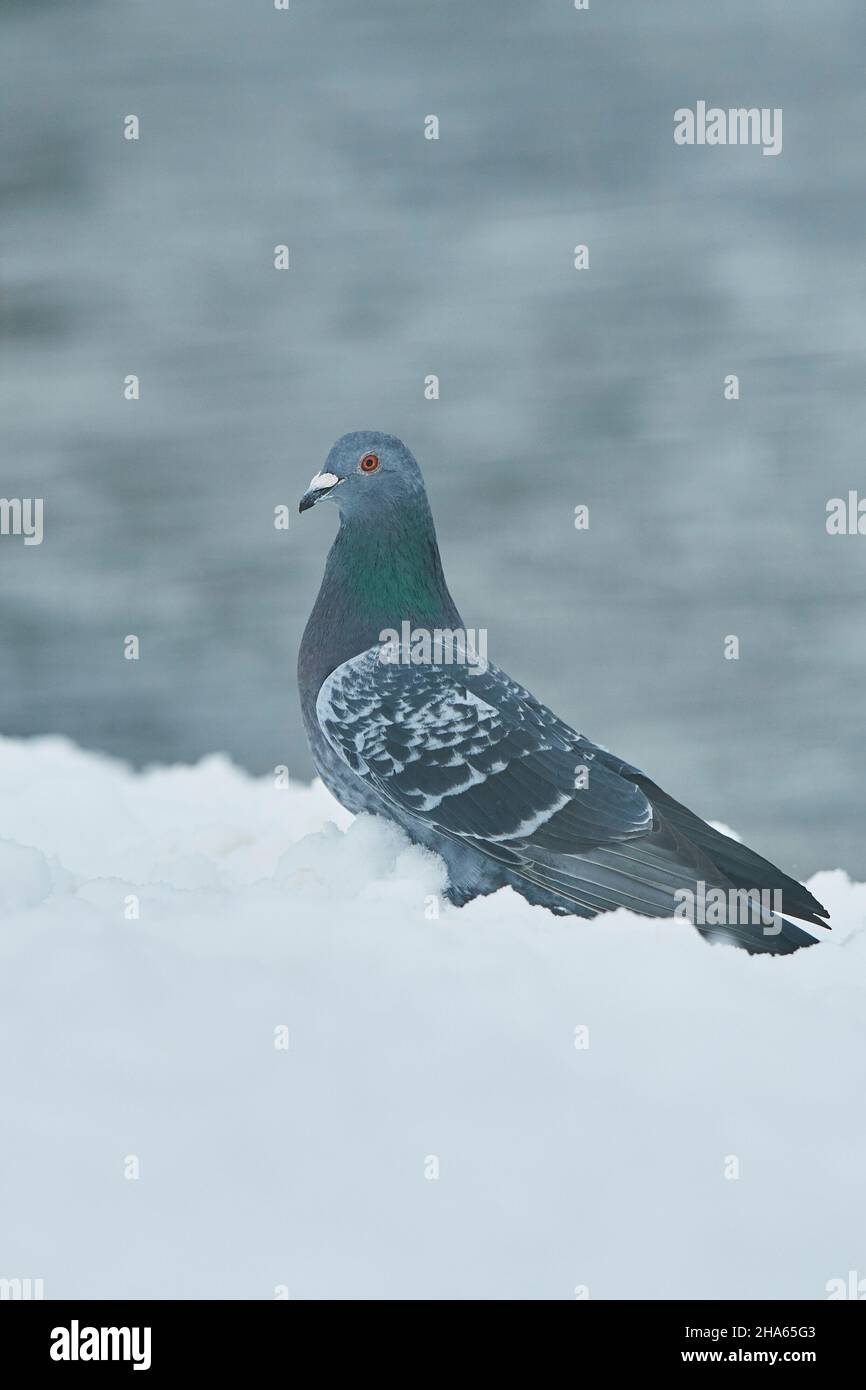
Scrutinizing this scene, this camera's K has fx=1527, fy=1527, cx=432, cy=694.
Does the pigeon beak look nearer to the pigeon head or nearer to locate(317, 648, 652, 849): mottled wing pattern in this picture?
the pigeon head

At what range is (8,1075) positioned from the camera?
3205mm

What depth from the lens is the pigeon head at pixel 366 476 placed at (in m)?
4.41

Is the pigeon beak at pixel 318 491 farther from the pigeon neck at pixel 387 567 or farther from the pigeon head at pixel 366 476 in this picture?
the pigeon neck at pixel 387 567

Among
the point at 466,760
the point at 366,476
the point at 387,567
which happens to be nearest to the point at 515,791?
the point at 466,760

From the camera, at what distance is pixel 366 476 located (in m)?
4.42

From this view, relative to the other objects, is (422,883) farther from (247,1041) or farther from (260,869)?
(247,1041)

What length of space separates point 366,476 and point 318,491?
15cm

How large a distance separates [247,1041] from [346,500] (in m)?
1.76

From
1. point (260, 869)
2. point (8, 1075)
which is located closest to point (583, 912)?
point (260, 869)

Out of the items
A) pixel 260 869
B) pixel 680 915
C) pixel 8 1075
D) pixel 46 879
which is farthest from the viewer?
pixel 260 869

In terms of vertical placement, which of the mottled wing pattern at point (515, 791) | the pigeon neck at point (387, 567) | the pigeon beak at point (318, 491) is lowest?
the mottled wing pattern at point (515, 791)

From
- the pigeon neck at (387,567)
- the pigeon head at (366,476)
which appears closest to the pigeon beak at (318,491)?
the pigeon head at (366,476)

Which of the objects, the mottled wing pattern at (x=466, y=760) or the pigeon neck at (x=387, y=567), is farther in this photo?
the pigeon neck at (x=387, y=567)

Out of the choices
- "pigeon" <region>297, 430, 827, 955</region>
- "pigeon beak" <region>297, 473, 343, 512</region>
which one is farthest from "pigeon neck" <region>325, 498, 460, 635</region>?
"pigeon beak" <region>297, 473, 343, 512</region>
